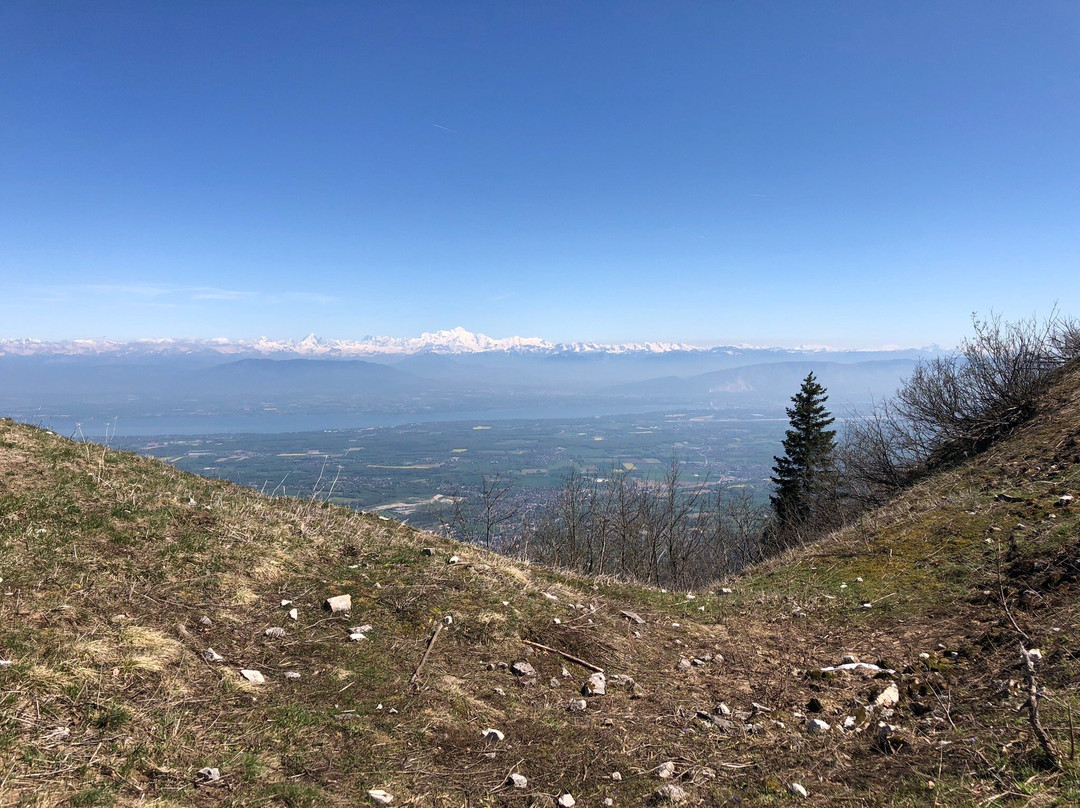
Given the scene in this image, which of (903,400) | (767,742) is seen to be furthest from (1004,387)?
(767,742)

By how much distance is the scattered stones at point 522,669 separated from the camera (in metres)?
6.11

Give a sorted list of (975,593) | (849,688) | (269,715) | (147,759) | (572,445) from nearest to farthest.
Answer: (147,759)
(269,715)
(849,688)
(975,593)
(572,445)

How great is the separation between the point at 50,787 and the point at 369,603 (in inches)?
154

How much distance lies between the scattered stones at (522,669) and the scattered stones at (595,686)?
632 millimetres

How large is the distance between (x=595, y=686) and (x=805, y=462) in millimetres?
33514

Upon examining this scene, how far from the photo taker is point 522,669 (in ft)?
20.1

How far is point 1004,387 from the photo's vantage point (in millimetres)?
18219

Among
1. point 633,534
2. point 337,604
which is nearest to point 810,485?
point 633,534

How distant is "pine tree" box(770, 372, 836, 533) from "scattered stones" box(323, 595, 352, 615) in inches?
1216

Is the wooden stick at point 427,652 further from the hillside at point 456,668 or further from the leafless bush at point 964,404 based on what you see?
the leafless bush at point 964,404

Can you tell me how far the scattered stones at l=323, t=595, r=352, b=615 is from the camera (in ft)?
21.8

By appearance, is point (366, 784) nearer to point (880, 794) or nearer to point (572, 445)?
point (880, 794)

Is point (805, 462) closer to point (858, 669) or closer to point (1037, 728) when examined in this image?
point (858, 669)

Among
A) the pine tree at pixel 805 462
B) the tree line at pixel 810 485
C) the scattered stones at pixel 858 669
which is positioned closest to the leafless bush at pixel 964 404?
the tree line at pixel 810 485
